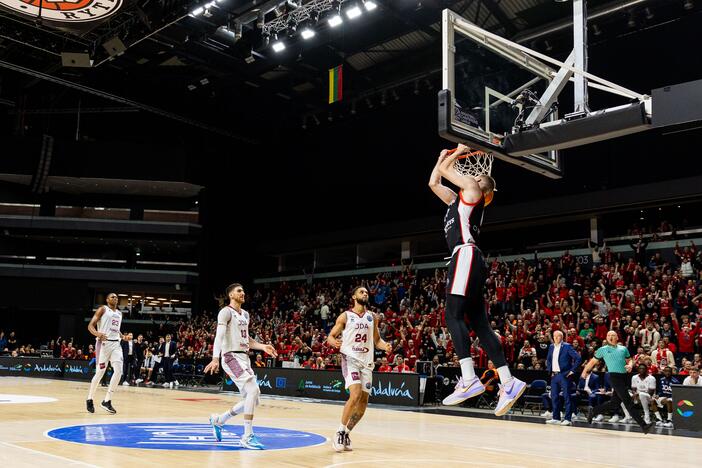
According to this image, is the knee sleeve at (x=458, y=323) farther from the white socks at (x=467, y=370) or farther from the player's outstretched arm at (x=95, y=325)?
the player's outstretched arm at (x=95, y=325)

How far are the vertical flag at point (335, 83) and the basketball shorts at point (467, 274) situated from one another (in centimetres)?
2156

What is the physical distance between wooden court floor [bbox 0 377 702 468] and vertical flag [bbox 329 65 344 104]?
13.5 meters

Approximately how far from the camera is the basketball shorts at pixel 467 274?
541 centimetres

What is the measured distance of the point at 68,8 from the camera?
60.4 ft

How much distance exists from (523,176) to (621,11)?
6.99 m

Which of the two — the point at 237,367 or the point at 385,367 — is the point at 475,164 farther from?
the point at 385,367

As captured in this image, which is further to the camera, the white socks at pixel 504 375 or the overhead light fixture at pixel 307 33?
the overhead light fixture at pixel 307 33

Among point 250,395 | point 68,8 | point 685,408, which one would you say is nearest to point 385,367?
point 685,408

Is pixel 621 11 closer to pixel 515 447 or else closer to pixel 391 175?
pixel 391 175

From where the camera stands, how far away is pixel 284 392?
71.9ft

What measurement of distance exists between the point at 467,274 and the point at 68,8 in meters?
16.8

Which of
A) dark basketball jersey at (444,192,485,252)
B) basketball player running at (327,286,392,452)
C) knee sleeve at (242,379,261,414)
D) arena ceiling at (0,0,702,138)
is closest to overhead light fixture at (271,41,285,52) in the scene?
arena ceiling at (0,0,702,138)

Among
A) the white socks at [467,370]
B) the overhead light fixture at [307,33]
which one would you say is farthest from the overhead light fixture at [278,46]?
the white socks at [467,370]

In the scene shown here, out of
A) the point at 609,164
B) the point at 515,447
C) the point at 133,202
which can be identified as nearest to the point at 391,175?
the point at 609,164
